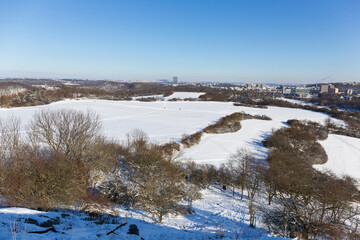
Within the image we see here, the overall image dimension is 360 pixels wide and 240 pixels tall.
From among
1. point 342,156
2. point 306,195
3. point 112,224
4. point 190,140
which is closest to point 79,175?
point 112,224

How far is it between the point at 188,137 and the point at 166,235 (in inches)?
1080

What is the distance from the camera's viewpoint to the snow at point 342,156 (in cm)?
2655

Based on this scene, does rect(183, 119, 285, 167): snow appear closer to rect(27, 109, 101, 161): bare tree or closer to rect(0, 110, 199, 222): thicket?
rect(0, 110, 199, 222): thicket

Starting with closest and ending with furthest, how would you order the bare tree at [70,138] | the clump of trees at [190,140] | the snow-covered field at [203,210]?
the snow-covered field at [203,210], the bare tree at [70,138], the clump of trees at [190,140]

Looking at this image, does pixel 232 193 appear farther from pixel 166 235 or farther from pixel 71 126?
pixel 71 126

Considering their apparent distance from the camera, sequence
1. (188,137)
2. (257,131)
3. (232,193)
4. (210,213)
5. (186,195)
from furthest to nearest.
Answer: (257,131) → (188,137) → (232,193) → (186,195) → (210,213)

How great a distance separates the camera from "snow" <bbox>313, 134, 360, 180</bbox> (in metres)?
26.5

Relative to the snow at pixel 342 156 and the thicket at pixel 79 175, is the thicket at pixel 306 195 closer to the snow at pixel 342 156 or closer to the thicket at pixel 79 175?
the snow at pixel 342 156

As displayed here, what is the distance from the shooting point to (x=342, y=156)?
31.6 m

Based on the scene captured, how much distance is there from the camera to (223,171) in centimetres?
2281

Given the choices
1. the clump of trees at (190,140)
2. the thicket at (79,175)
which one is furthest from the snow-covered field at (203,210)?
the thicket at (79,175)

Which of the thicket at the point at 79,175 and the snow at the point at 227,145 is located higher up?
the thicket at the point at 79,175

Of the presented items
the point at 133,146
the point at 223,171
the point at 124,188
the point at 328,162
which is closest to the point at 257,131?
the point at 328,162

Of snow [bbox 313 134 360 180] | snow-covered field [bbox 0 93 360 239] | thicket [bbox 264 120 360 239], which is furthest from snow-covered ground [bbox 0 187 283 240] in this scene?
snow [bbox 313 134 360 180]
